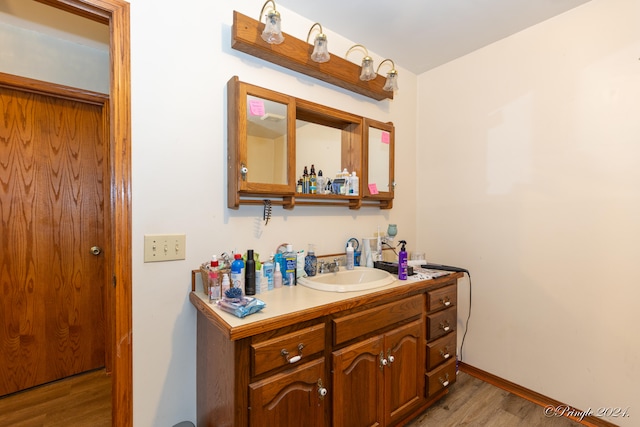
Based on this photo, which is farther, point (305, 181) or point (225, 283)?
point (305, 181)

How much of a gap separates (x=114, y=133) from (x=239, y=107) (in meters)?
0.54

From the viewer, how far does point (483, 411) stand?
1724mm

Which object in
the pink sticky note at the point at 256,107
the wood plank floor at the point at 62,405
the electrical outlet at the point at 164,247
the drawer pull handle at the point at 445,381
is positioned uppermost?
the pink sticky note at the point at 256,107

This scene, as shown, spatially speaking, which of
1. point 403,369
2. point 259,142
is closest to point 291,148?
point 259,142

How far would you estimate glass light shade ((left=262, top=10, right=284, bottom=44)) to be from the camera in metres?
1.36

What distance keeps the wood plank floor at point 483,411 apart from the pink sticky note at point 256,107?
6.20 feet

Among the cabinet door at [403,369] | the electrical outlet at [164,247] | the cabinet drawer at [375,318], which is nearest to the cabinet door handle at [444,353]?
the cabinet door at [403,369]

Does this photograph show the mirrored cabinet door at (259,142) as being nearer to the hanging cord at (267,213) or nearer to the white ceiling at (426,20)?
the hanging cord at (267,213)

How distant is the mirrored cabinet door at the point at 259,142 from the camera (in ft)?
4.56

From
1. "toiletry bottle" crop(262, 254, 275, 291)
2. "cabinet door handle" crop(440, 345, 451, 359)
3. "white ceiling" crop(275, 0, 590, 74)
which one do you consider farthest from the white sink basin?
"white ceiling" crop(275, 0, 590, 74)

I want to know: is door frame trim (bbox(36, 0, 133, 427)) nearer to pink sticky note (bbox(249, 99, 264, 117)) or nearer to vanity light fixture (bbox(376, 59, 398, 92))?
pink sticky note (bbox(249, 99, 264, 117))

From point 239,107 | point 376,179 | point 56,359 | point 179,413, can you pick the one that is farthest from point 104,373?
point 376,179

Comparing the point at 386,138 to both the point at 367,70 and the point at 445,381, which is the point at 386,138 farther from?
the point at 445,381

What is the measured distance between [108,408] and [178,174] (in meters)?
1.60
